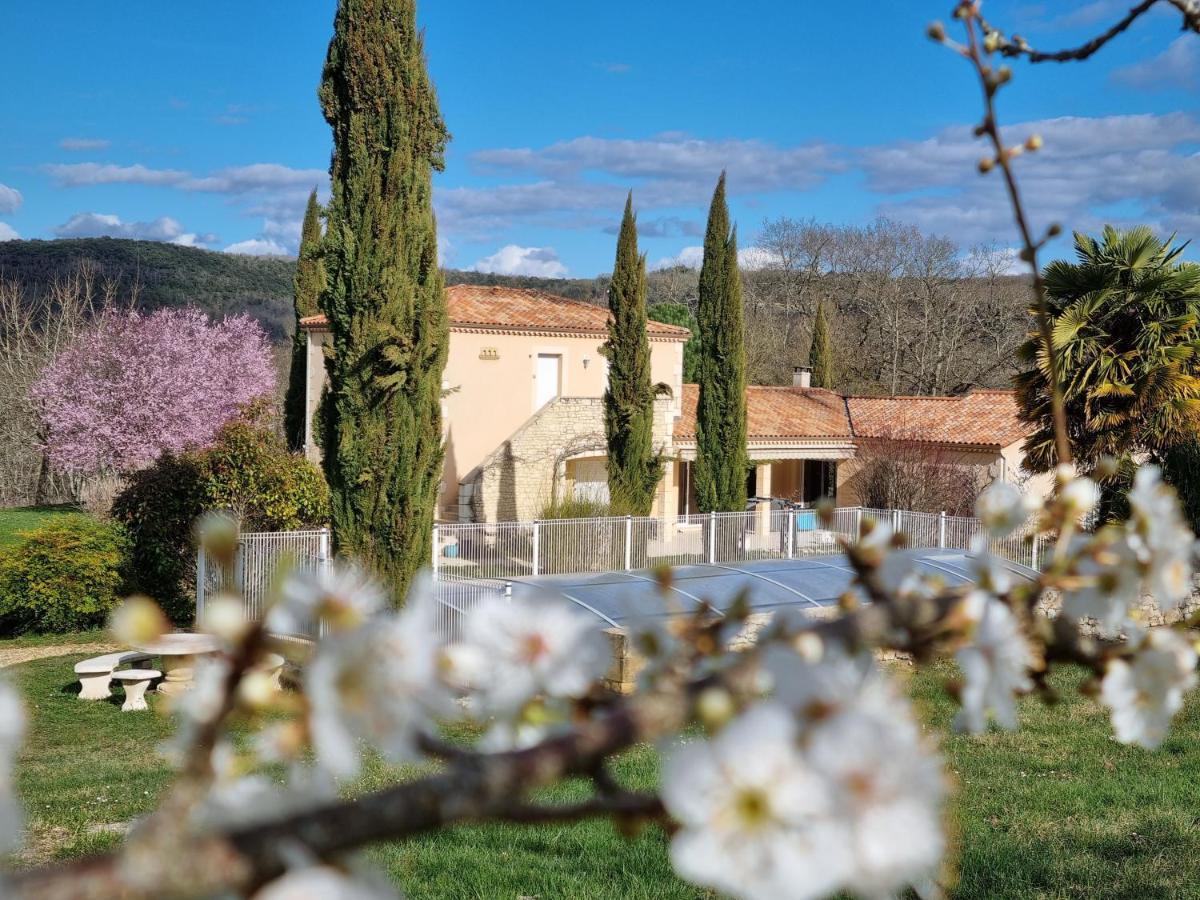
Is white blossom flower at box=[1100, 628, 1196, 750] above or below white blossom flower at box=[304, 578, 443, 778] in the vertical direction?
below

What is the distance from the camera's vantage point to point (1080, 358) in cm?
1479

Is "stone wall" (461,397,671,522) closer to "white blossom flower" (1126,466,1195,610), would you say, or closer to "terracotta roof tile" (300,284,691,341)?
"terracotta roof tile" (300,284,691,341)

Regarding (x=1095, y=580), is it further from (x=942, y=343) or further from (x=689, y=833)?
(x=942, y=343)

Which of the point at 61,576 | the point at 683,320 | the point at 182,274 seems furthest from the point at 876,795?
the point at 182,274

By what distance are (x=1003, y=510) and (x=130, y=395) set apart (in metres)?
31.9

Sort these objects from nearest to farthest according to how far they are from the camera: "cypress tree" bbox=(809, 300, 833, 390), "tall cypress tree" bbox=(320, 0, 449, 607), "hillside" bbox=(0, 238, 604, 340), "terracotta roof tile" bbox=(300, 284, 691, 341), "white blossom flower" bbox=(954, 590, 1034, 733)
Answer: "white blossom flower" bbox=(954, 590, 1034, 733), "tall cypress tree" bbox=(320, 0, 449, 607), "terracotta roof tile" bbox=(300, 284, 691, 341), "cypress tree" bbox=(809, 300, 833, 390), "hillside" bbox=(0, 238, 604, 340)

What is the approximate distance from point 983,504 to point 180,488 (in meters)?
17.0

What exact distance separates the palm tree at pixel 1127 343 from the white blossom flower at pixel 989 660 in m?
14.7

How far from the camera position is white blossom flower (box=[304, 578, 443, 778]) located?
1.80 feet

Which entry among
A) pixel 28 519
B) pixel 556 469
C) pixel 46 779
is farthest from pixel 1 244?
pixel 46 779

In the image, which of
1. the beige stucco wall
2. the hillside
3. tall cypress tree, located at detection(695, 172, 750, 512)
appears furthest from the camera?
the hillside

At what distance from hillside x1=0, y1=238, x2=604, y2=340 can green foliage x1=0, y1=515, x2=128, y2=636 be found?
3142 cm

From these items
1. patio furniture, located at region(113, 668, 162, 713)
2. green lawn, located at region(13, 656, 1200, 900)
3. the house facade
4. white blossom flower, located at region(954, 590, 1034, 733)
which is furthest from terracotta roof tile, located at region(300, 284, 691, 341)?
white blossom flower, located at region(954, 590, 1034, 733)

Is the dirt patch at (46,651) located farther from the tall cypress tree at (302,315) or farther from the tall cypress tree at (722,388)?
the tall cypress tree at (722,388)
